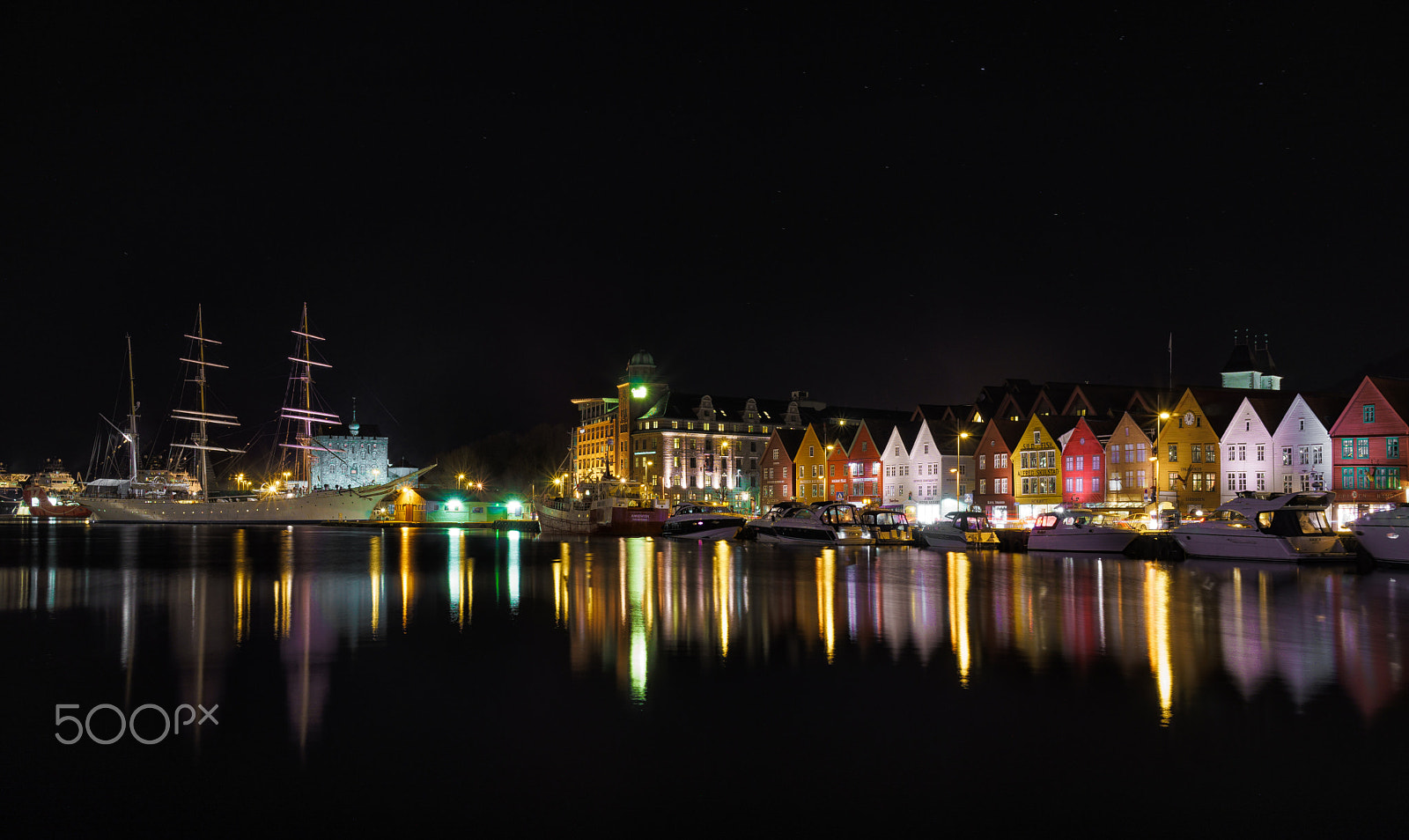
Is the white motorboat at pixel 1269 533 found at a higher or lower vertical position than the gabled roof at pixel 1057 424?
lower

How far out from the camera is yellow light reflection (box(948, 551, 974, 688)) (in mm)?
16906

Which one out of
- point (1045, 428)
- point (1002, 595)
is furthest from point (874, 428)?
point (1002, 595)

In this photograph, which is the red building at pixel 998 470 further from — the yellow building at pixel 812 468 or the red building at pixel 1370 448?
the red building at pixel 1370 448

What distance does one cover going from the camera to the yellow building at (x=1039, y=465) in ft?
274

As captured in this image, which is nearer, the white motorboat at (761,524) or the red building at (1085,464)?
the white motorboat at (761,524)

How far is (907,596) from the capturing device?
28.4 m

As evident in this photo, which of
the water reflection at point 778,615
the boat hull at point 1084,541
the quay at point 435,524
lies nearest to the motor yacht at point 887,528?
the boat hull at point 1084,541

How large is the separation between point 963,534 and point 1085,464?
29.7 m

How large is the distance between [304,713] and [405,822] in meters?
4.77

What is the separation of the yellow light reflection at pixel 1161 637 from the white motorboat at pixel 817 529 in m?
26.2

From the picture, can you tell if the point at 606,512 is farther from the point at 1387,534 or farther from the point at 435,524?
the point at 1387,534

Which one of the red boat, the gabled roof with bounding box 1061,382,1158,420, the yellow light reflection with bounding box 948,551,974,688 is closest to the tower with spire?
the gabled roof with bounding box 1061,382,1158,420

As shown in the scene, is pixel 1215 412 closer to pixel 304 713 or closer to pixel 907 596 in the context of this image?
pixel 907 596

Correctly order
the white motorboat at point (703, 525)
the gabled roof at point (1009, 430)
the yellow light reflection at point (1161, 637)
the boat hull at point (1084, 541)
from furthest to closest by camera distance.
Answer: the gabled roof at point (1009, 430) → the white motorboat at point (703, 525) → the boat hull at point (1084, 541) → the yellow light reflection at point (1161, 637)
